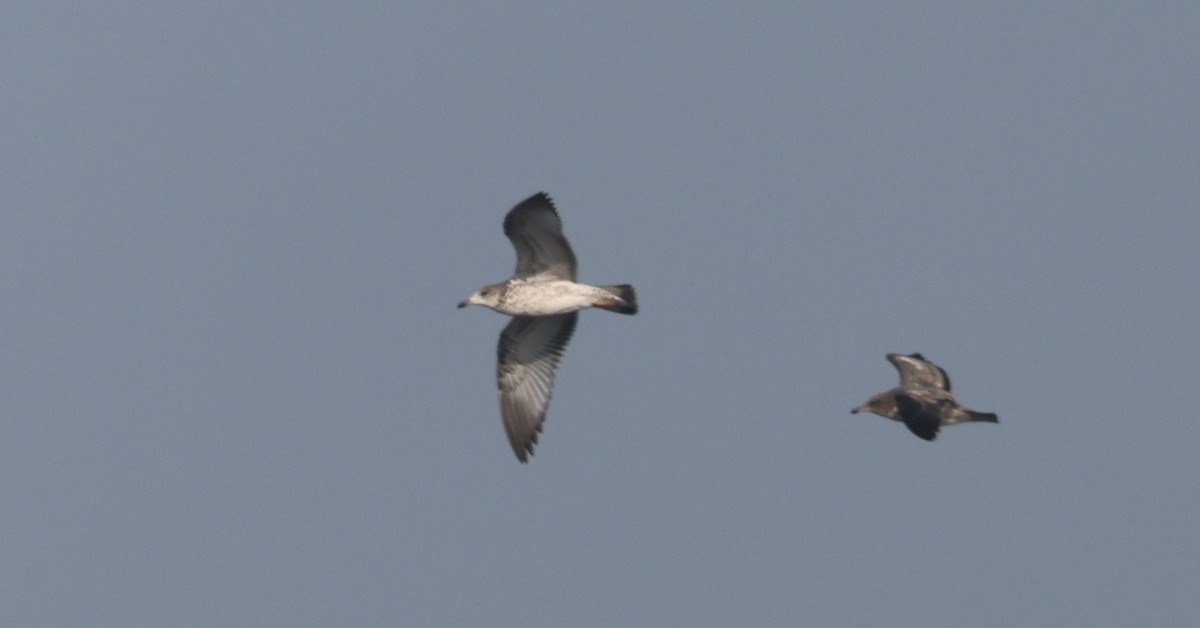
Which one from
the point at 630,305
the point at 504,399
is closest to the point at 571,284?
the point at 630,305

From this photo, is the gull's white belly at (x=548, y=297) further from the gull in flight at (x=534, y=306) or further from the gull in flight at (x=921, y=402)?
the gull in flight at (x=921, y=402)

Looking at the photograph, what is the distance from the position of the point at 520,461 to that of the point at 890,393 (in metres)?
6.39

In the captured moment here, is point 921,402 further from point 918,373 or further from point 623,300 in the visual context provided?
point 623,300

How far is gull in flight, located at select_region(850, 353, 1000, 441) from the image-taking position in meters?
27.0

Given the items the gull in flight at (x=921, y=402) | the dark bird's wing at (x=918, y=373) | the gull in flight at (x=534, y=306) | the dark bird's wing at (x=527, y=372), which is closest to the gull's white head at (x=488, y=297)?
the gull in flight at (x=534, y=306)

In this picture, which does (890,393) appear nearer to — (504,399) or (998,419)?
(998,419)

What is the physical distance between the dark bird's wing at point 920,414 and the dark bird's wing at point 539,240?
16.8 ft

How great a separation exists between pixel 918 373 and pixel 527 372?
6.50 metres

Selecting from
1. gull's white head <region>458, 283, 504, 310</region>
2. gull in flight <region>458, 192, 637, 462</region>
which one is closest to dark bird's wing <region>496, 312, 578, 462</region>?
gull in flight <region>458, 192, 637, 462</region>

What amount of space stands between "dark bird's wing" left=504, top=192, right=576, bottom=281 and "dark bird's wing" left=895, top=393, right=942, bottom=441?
202 inches

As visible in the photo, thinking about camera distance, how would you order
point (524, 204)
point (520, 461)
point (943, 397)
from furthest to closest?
point (943, 397), point (520, 461), point (524, 204)

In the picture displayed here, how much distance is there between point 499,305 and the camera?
25406mm

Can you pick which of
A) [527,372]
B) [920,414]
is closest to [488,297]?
[527,372]

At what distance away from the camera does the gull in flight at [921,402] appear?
26953mm
